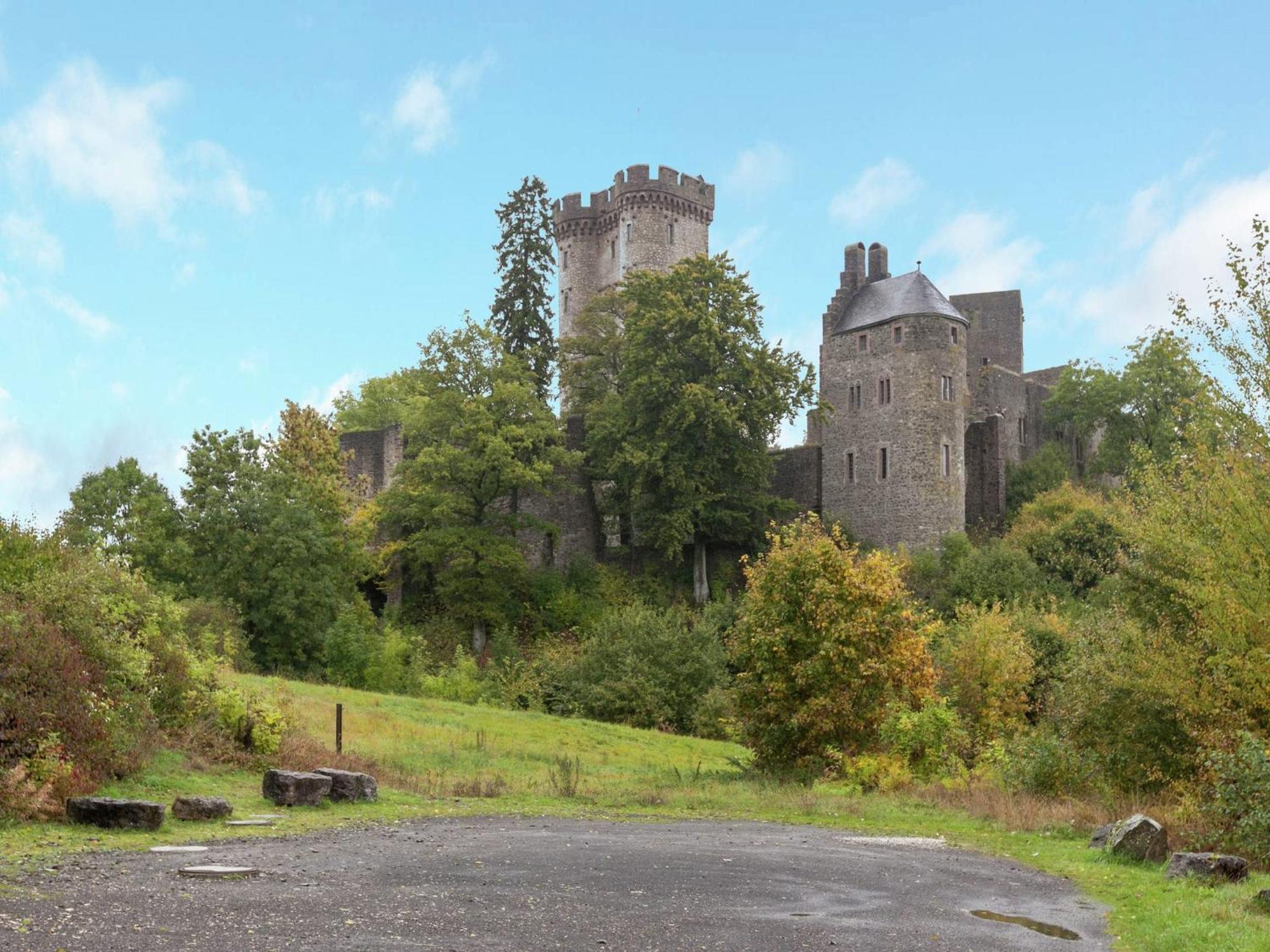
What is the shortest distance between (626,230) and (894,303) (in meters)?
17.5

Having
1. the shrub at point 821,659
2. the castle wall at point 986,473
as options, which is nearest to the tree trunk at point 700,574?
the castle wall at point 986,473

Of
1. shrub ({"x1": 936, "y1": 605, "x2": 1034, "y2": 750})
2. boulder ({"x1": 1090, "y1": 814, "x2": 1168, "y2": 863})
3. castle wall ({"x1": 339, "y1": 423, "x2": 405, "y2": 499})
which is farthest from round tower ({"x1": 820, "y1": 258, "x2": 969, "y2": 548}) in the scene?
boulder ({"x1": 1090, "y1": 814, "x2": 1168, "y2": 863})

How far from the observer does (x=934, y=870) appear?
14398 mm

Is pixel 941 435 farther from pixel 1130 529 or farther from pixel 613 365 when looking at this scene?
pixel 1130 529

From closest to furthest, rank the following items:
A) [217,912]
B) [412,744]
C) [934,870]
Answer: [217,912]
[934,870]
[412,744]

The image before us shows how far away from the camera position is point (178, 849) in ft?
44.1

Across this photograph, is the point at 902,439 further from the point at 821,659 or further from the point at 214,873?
the point at 214,873

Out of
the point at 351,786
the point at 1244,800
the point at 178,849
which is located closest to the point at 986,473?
the point at 1244,800

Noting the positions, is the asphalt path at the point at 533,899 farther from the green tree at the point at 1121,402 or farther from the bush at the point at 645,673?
the green tree at the point at 1121,402

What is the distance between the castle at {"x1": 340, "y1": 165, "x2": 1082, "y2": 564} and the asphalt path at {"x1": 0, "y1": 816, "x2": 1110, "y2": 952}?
3705 centimetres

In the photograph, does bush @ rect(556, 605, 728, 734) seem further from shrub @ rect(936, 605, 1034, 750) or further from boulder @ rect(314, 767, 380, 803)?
boulder @ rect(314, 767, 380, 803)

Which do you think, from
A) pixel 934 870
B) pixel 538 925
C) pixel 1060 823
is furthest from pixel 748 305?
pixel 538 925

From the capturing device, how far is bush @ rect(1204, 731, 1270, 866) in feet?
50.5

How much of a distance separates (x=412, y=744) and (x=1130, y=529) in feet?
47.1
